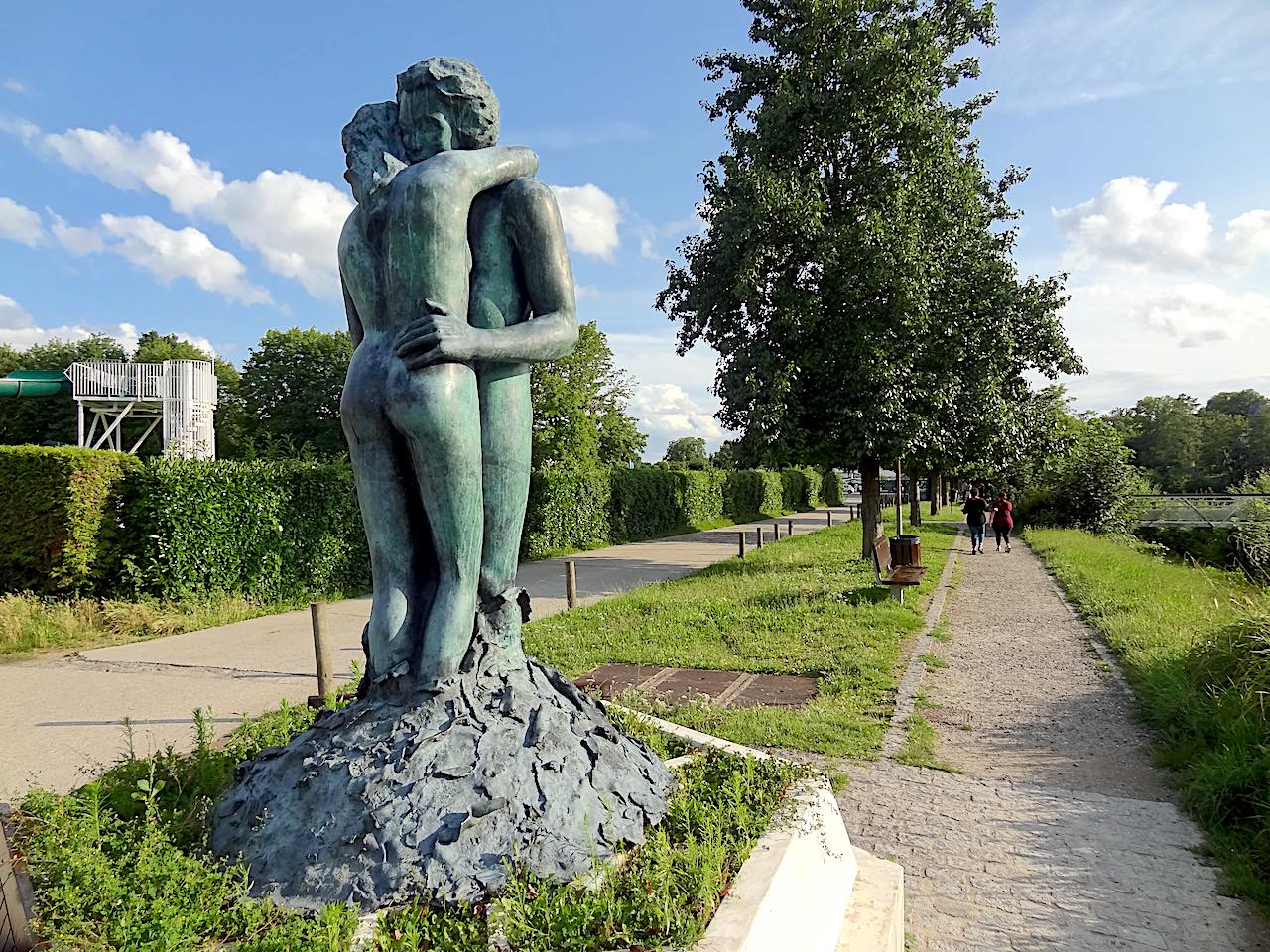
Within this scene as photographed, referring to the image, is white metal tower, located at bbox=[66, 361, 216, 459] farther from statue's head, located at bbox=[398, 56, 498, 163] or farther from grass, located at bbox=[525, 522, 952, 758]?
statue's head, located at bbox=[398, 56, 498, 163]

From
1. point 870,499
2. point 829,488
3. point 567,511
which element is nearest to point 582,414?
point 567,511

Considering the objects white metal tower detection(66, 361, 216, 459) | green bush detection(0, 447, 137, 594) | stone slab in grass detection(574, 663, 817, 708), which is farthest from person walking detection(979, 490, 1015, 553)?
white metal tower detection(66, 361, 216, 459)

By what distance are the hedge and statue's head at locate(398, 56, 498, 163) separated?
31.2 feet

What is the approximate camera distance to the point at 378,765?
2480mm

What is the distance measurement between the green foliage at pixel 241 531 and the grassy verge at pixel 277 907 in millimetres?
8806

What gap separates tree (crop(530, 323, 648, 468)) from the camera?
79.7ft

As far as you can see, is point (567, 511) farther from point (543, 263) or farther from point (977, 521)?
point (543, 263)

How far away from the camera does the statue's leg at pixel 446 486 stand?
2635mm

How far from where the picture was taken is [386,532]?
2840mm

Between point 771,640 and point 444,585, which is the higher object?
point 444,585

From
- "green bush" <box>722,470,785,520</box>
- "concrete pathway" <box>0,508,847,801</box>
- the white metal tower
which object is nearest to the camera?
"concrete pathway" <box>0,508,847,801</box>

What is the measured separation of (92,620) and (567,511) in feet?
37.6

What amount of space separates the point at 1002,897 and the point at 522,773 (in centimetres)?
242

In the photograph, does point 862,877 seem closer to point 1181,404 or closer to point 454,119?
point 454,119
